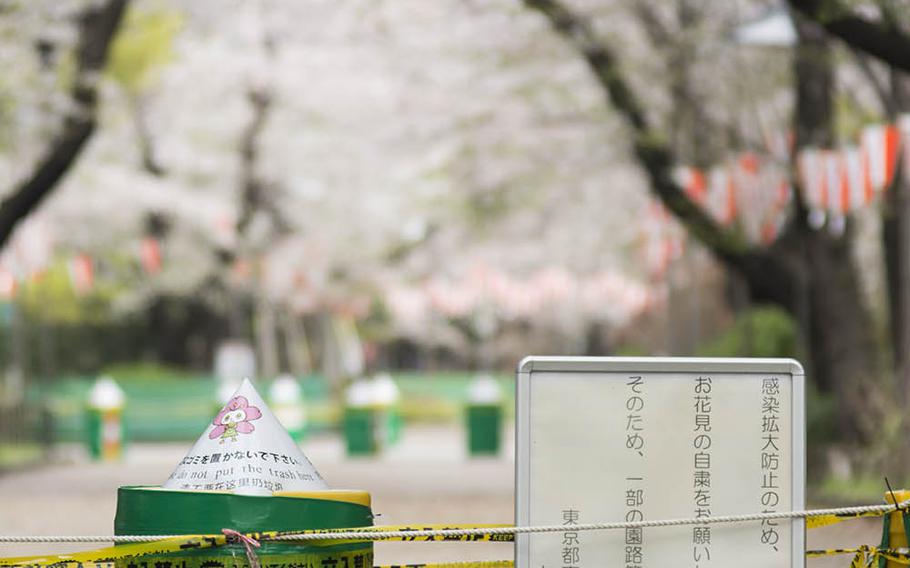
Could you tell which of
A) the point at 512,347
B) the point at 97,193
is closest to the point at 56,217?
the point at 97,193

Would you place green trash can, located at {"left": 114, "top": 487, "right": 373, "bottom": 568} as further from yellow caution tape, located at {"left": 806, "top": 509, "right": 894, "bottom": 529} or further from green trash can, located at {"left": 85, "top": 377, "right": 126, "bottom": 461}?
green trash can, located at {"left": 85, "top": 377, "right": 126, "bottom": 461}

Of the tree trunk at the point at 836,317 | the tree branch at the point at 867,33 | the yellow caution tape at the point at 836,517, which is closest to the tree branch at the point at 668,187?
the tree trunk at the point at 836,317

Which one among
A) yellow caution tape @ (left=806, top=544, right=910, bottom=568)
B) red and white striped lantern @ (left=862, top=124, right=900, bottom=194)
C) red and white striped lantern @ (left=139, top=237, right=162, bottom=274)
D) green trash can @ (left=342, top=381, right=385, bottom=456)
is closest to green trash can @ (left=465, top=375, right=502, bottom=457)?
green trash can @ (left=342, top=381, right=385, bottom=456)

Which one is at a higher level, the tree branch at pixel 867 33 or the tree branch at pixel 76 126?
the tree branch at pixel 76 126

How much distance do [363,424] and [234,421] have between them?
21525 millimetres

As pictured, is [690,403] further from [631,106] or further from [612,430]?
[631,106]

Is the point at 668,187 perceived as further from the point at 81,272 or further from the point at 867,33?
the point at 81,272

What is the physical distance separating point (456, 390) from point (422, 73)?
1985 cm

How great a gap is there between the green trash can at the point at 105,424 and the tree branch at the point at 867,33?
56.9 feet

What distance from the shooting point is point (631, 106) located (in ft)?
60.6

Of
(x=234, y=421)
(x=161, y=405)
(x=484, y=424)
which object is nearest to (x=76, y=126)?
(x=484, y=424)

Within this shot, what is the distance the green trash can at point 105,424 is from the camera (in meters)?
25.5

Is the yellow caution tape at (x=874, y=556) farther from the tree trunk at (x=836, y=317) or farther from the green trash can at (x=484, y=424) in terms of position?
the green trash can at (x=484, y=424)

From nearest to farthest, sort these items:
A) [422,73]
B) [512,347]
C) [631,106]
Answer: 1. [631,106]
2. [422,73]
3. [512,347]
